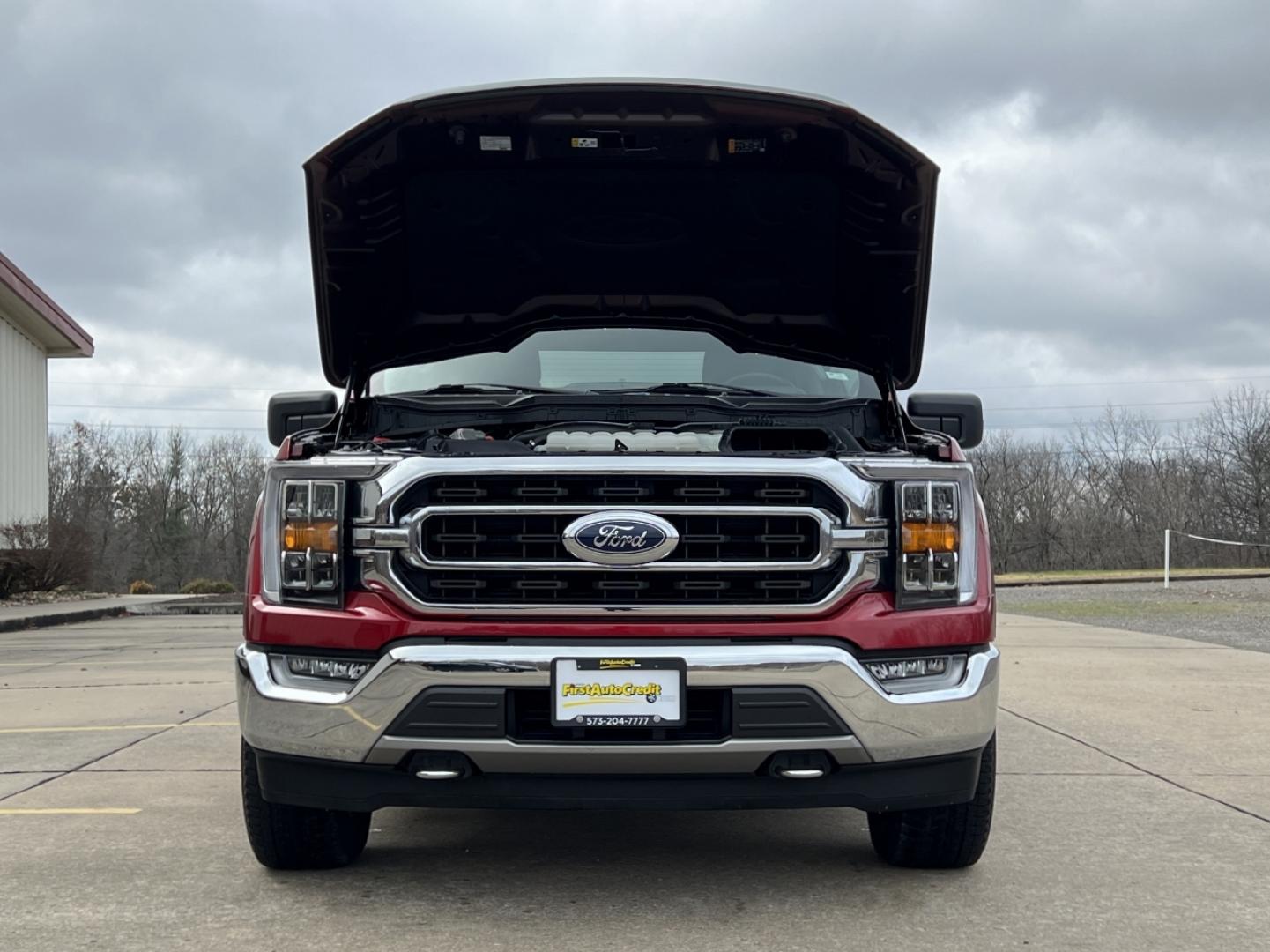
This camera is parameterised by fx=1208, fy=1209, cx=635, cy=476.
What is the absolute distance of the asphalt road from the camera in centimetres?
321

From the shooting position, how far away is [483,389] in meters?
4.48

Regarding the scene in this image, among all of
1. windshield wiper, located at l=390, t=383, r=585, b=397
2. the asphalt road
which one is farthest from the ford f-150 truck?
windshield wiper, located at l=390, t=383, r=585, b=397

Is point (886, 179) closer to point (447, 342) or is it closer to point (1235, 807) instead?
point (447, 342)

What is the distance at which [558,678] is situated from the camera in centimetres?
317

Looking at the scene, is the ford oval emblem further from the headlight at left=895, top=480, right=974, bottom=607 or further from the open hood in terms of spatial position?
the open hood

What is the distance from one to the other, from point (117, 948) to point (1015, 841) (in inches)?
114

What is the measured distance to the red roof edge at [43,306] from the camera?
822 inches

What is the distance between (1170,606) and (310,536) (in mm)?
16938

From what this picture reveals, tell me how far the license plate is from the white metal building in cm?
2058

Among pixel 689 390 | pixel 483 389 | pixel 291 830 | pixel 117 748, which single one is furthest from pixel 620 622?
pixel 117 748

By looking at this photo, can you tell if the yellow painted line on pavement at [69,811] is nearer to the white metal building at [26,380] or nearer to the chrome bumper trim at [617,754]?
the chrome bumper trim at [617,754]

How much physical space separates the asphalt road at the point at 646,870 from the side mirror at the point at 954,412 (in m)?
1.47

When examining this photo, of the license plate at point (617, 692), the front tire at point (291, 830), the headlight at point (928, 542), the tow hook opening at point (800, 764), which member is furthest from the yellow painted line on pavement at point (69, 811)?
the headlight at point (928, 542)

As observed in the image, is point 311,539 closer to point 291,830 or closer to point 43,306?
point 291,830
